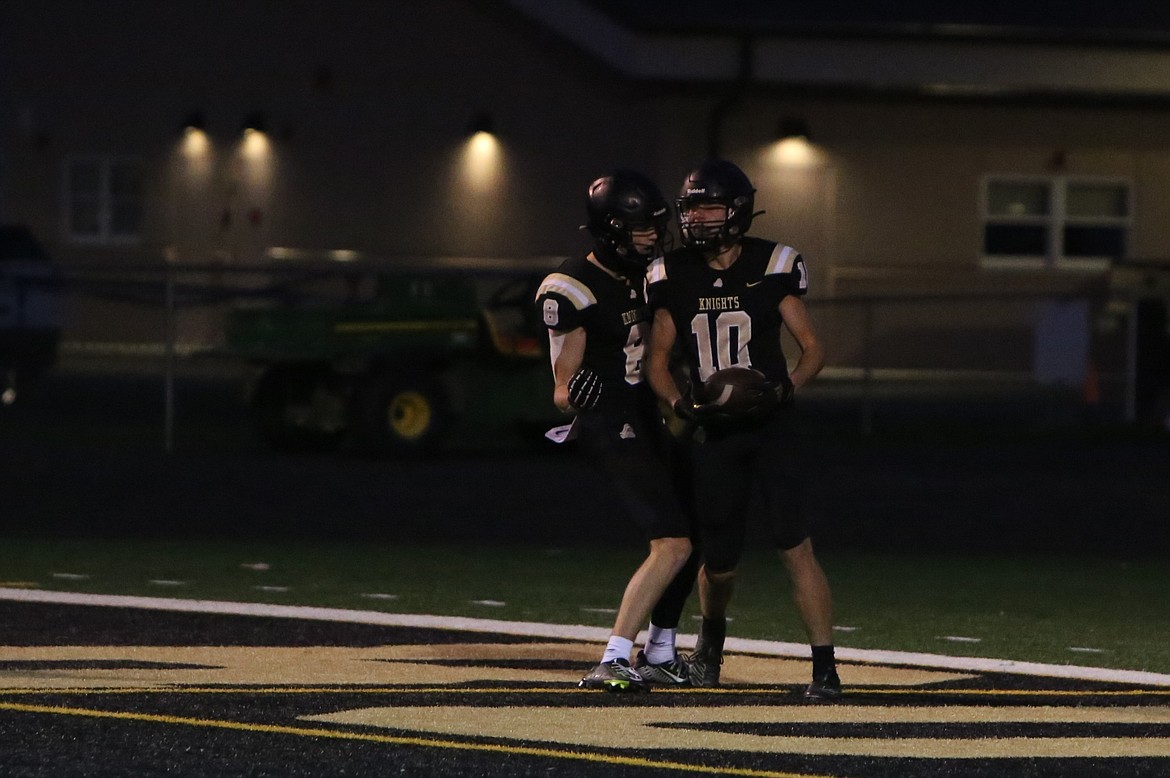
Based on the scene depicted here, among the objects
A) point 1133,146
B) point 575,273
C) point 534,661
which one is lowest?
point 534,661

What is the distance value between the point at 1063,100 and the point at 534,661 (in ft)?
73.9

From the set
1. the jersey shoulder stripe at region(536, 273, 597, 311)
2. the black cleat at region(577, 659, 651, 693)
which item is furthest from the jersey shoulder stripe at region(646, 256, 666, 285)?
the black cleat at region(577, 659, 651, 693)

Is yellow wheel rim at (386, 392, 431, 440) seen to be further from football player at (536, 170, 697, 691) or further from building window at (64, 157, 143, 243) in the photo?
building window at (64, 157, 143, 243)

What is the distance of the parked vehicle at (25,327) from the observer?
23047 millimetres

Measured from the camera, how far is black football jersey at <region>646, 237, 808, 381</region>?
29.1 feet

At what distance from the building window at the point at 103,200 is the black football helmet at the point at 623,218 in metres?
25.4

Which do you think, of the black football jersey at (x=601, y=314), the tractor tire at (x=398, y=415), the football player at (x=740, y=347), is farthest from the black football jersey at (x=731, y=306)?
the tractor tire at (x=398, y=415)

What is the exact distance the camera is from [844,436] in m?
23.4

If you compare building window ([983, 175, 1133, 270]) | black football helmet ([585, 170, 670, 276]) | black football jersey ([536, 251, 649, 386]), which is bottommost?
black football jersey ([536, 251, 649, 386])

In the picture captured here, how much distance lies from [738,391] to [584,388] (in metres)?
0.63

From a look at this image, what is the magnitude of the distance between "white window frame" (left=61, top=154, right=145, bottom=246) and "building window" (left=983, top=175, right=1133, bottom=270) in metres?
11.1

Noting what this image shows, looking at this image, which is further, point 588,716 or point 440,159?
point 440,159

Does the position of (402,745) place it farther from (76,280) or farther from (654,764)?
(76,280)

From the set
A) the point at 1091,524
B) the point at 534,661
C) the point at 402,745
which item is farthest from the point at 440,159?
the point at 402,745
